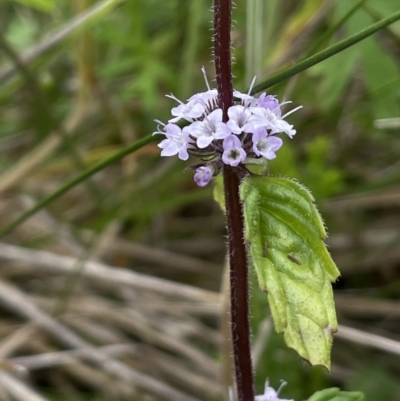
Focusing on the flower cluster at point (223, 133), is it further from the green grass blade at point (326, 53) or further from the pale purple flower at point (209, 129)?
the green grass blade at point (326, 53)

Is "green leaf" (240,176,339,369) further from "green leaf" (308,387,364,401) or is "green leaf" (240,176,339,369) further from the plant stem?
"green leaf" (308,387,364,401)

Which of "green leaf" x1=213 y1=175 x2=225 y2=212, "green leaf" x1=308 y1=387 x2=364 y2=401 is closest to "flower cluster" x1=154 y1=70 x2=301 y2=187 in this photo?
"green leaf" x1=213 y1=175 x2=225 y2=212

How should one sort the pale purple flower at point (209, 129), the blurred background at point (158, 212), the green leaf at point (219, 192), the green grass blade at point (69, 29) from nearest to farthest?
the pale purple flower at point (209, 129)
the green leaf at point (219, 192)
the green grass blade at point (69, 29)
the blurred background at point (158, 212)

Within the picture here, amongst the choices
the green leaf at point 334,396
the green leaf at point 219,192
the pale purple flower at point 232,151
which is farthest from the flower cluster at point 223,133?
the green leaf at point 334,396

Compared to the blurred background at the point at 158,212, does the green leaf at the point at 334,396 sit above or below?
below

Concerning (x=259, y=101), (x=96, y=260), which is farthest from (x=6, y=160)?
(x=259, y=101)

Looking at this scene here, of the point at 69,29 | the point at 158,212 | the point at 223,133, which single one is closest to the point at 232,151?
the point at 223,133
